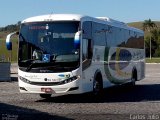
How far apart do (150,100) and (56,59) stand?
12.9 ft

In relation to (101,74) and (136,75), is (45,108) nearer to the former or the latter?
(101,74)

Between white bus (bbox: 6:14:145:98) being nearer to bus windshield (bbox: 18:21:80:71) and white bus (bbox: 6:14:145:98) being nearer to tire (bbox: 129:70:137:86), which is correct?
bus windshield (bbox: 18:21:80:71)

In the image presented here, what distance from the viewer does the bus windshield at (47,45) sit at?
16.4 m

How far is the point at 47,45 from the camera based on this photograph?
1661cm

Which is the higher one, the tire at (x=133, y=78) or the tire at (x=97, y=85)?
the tire at (x=97, y=85)

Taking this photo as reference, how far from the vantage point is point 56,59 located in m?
16.4

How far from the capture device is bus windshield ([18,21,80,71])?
16359 millimetres

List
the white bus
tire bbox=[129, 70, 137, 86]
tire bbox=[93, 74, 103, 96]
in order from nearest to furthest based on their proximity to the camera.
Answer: the white bus, tire bbox=[93, 74, 103, 96], tire bbox=[129, 70, 137, 86]

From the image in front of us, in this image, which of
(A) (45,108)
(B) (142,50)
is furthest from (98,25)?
(B) (142,50)

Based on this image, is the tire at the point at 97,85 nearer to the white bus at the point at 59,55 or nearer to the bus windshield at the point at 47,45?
the white bus at the point at 59,55

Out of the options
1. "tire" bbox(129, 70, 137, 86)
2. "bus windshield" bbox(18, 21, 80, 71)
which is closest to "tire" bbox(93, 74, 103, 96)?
"bus windshield" bbox(18, 21, 80, 71)

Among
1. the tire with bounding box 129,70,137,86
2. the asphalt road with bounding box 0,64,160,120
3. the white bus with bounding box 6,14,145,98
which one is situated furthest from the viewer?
the tire with bounding box 129,70,137,86

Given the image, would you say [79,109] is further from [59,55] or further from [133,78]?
[133,78]

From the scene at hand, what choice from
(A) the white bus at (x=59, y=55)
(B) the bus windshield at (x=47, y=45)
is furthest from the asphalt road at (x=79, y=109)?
(B) the bus windshield at (x=47, y=45)
